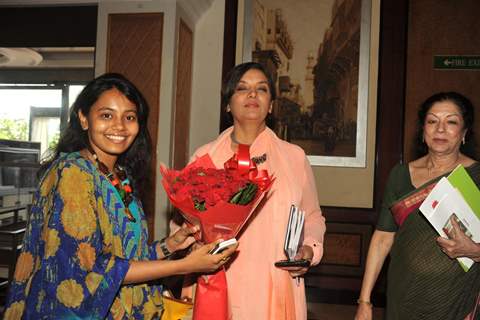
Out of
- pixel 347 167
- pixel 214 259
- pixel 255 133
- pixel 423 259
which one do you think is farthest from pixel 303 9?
pixel 214 259

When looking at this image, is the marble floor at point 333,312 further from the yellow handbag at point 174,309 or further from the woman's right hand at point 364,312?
the yellow handbag at point 174,309

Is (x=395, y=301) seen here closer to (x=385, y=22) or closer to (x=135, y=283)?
(x=135, y=283)

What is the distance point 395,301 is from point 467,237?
0.40m

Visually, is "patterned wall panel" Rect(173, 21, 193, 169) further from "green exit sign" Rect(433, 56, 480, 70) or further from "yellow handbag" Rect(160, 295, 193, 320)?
"yellow handbag" Rect(160, 295, 193, 320)

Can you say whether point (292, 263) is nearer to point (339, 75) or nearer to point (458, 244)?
point (458, 244)

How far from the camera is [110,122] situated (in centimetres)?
129

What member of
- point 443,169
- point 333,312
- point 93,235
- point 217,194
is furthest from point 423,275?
point 333,312

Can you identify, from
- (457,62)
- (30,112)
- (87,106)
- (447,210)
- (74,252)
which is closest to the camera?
(74,252)

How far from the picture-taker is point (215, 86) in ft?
14.8

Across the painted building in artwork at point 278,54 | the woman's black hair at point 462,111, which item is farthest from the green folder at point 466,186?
the painted building in artwork at point 278,54

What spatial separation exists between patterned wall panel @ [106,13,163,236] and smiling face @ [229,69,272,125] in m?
2.31

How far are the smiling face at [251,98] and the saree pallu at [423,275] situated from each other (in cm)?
69

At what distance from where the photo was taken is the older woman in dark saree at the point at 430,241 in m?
1.56

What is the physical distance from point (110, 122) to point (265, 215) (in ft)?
2.30
